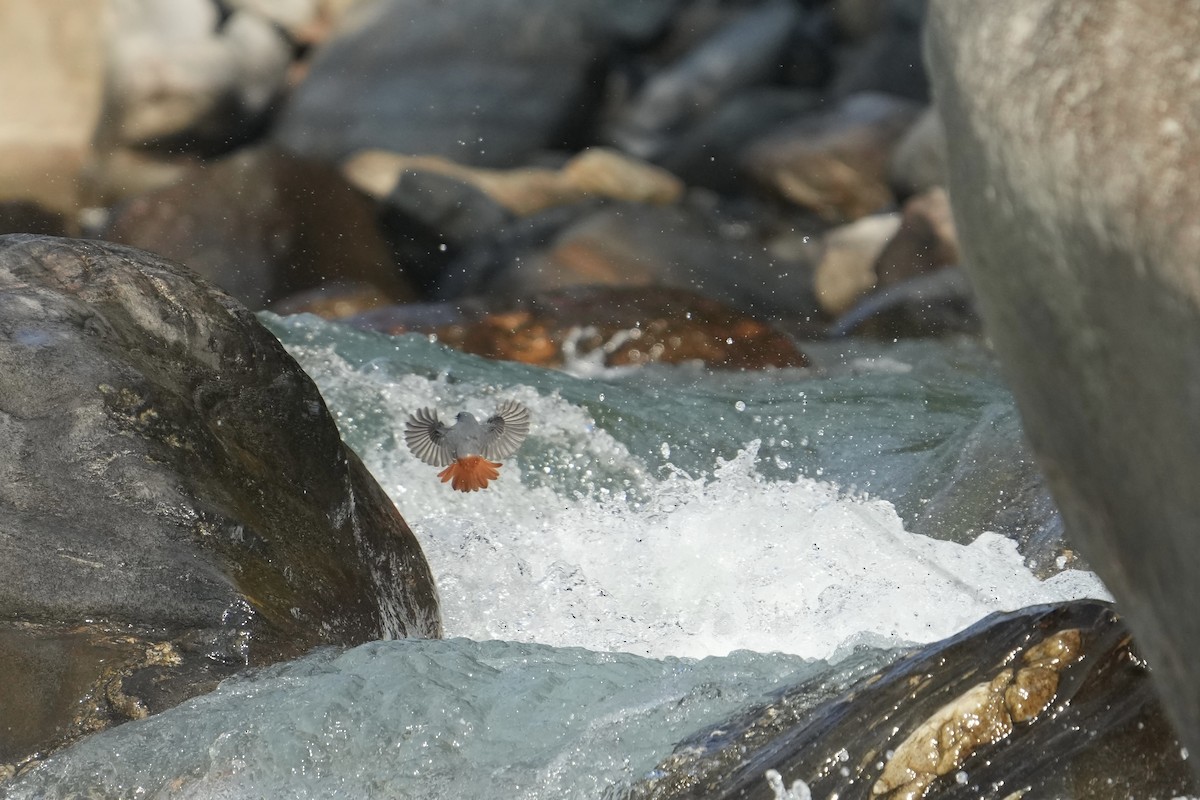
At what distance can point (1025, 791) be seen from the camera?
216cm

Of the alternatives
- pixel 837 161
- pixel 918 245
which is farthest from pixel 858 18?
pixel 918 245

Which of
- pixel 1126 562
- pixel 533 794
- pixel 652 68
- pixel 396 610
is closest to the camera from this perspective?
pixel 1126 562

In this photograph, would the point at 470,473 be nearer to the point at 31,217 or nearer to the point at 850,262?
the point at 850,262

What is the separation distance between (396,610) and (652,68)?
11.7 m

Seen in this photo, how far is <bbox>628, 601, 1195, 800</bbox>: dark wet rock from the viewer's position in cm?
217

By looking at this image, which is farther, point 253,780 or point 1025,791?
point 253,780

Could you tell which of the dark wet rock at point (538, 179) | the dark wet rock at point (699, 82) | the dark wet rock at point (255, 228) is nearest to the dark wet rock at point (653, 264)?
the dark wet rock at point (255, 228)

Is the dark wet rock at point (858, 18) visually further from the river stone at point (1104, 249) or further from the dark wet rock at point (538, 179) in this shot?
the river stone at point (1104, 249)

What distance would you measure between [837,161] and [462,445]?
8.85 m

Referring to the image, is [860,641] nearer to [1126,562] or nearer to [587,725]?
[587,725]

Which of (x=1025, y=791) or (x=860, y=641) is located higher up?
(x=860, y=641)

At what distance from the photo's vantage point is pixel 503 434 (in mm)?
4055

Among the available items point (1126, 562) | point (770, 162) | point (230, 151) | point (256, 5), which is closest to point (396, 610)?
point (1126, 562)

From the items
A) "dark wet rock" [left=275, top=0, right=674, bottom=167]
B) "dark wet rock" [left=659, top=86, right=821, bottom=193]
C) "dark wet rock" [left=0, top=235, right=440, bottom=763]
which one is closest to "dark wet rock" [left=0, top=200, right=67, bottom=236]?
"dark wet rock" [left=275, top=0, right=674, bottom=167]
